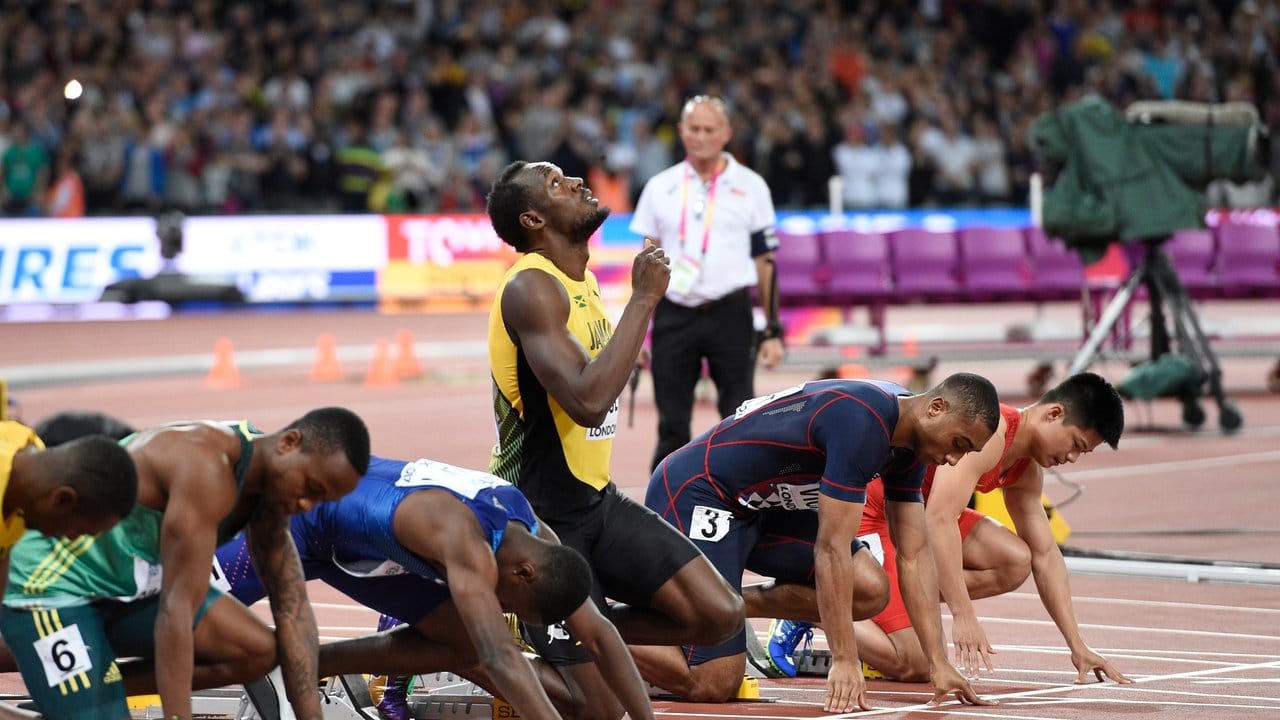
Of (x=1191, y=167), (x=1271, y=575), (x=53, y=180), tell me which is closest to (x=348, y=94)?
(x=53, y=180)

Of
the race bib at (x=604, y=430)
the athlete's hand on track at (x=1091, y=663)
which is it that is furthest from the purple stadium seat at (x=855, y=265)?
the race bib at (x=604, y=430)

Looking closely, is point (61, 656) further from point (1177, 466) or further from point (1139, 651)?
point (1177, 466)

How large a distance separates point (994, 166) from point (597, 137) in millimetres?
5657

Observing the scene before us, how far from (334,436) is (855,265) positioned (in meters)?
12.7

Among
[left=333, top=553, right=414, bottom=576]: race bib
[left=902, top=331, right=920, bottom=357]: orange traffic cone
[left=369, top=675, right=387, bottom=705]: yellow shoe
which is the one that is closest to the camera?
[left=333, top=553, right=414, bottom=576]: race bib

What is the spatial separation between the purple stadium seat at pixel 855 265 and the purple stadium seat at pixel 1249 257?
3244 millimetres

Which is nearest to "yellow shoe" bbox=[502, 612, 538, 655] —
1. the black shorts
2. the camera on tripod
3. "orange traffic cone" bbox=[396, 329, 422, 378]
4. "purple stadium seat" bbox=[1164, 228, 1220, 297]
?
the black shorts

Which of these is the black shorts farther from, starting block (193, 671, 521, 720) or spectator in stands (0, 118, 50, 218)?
spectator in stands (0, 118, 50, 218)

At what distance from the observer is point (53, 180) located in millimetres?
23516

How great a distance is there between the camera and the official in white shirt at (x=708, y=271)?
954cm

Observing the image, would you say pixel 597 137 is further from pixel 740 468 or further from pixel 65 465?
pixel 65 465

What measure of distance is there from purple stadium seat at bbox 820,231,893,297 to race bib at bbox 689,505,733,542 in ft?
35.1

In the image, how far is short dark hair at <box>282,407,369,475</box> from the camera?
5047mm

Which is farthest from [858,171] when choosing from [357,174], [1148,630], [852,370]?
[1148,630]
